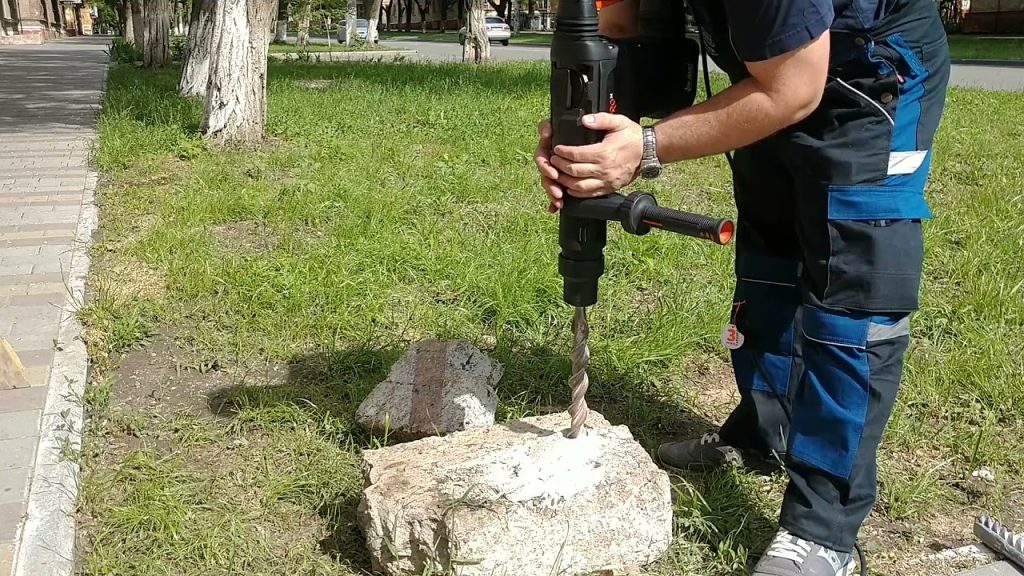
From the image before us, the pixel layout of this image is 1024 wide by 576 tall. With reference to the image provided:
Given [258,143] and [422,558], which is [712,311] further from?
[258,143]

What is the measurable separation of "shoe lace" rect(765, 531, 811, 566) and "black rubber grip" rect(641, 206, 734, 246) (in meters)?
0.82

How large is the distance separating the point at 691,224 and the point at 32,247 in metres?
4.34

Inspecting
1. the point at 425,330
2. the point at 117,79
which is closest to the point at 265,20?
the point at 425,330

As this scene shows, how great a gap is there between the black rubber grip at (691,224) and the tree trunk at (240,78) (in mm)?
6045

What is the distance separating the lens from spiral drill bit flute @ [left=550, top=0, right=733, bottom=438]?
186 cm

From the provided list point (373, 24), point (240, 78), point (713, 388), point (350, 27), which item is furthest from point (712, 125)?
point (350, 27)

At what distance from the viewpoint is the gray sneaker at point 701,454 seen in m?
2.73

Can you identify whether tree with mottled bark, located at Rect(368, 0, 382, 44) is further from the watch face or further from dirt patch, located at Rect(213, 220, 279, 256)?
the watch face

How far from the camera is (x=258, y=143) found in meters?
7.29

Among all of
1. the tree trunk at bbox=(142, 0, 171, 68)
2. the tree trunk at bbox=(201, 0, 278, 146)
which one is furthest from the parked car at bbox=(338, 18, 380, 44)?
the tree trunk at bbox=(201, 0, 278, 146)

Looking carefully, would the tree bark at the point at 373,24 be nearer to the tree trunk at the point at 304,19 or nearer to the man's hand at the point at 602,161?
the tree trunk at the point at 304,19

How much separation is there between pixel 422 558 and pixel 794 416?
3.23ft

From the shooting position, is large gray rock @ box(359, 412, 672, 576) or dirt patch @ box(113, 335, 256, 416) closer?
large gray rock @ box(359, 412, 672, 576)

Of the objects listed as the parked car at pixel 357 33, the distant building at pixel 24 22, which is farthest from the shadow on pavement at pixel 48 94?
the distant building at pixel 24 22
